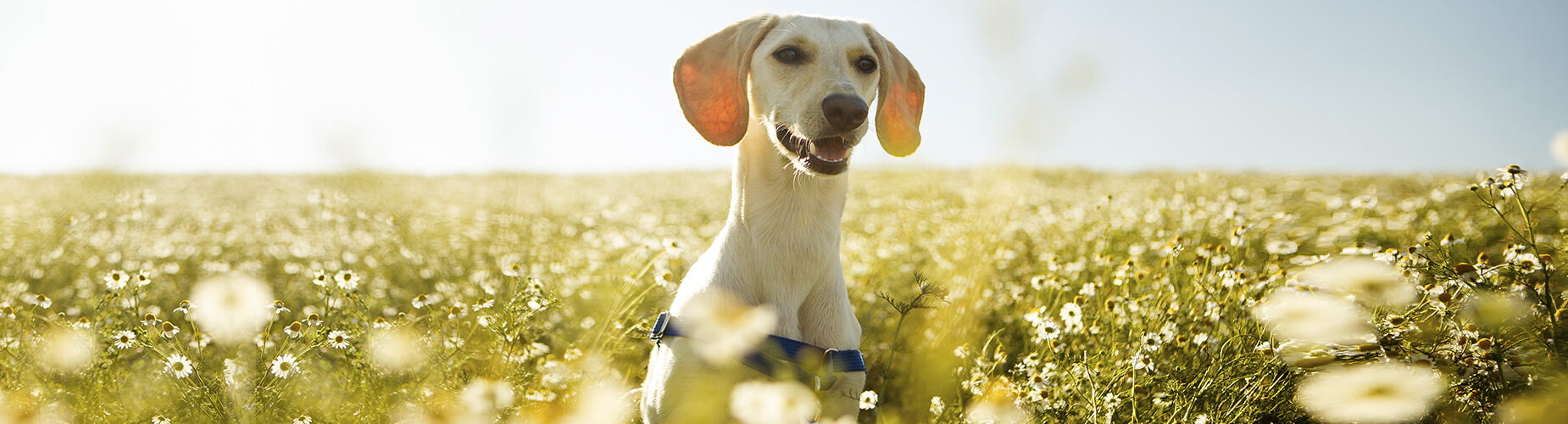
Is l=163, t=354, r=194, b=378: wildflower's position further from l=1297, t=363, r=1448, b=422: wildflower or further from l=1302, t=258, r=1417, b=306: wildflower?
l=1302, t=258, r=1417, b=306: wildflower

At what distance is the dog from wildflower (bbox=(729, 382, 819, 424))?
68cm

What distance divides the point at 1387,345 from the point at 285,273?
6.73m

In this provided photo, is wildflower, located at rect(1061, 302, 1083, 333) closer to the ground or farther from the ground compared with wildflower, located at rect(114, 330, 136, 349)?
closer to the ground

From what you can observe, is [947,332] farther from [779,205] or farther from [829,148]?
[829,148]

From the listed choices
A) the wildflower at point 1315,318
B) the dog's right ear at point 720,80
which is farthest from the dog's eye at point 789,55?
the wildflower at point 1315,318

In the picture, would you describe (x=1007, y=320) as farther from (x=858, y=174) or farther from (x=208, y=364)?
(x=858, y=174)

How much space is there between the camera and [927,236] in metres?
5.95

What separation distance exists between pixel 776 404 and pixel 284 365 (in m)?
1.73

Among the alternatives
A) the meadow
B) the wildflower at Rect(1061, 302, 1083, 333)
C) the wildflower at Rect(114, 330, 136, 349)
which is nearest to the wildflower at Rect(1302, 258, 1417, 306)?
the meadow

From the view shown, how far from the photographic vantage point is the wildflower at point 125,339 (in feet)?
6.94

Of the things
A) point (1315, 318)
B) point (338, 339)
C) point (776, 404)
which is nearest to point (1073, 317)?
point (1315, 318)

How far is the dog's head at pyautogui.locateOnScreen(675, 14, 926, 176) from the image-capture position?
7.06 ft

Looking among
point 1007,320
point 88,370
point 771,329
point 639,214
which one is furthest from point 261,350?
point 639,214

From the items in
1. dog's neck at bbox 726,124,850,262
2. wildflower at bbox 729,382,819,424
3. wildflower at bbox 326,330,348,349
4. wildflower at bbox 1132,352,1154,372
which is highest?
dog's neck at bbox 726,124,850,262
